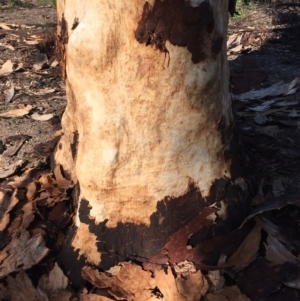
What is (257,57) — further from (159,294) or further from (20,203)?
(159,294)

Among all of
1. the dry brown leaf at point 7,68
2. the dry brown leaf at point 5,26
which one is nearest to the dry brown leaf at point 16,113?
the dry brown leaf at point 7,68

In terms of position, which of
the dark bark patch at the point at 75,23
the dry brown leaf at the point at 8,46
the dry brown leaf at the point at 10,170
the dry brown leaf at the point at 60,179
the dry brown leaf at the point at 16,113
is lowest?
the dry brown leaf at the point at 8,46

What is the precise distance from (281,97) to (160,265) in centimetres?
219

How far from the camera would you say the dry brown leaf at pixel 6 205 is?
279 centimetres

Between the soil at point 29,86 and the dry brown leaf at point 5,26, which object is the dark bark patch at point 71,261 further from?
the dry brown leaf at point 5,26

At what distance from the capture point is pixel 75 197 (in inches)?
106

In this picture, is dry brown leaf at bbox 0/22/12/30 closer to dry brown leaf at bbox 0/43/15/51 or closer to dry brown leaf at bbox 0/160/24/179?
dry brown leaf at bbox 0/43/15/51

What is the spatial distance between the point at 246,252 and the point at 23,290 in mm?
926

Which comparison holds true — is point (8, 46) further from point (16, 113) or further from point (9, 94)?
point (16, 113)

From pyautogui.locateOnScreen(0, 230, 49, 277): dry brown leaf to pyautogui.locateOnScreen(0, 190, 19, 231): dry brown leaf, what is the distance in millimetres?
200

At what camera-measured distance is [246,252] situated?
2.38 m

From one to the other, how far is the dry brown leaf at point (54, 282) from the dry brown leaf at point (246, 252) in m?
0.68

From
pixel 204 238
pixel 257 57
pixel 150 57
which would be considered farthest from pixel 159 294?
pixel 257 57

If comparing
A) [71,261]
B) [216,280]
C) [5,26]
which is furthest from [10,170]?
[5,26]
